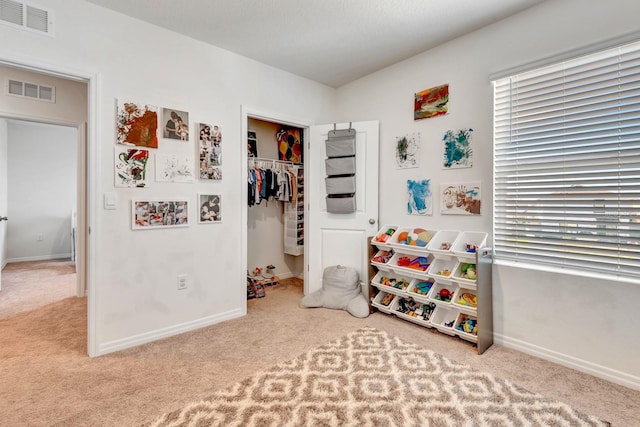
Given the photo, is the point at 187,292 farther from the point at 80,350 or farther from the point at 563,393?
the point at 563,393

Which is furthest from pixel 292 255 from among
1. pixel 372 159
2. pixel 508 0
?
pixel 508 0

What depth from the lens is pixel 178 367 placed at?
6.63 feet

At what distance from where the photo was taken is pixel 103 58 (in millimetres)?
2186

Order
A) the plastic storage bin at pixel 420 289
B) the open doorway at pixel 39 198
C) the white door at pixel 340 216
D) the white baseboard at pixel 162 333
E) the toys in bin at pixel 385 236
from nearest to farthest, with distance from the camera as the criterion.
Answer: the white baseboard at pixel 162 333 → the plastic storage bin at pixel 420 289 → the toys in bin at pixel 385 236 → the white door at pixel 340 216 → the open doorway at pixel 39 198

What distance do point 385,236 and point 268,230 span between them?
182 cm

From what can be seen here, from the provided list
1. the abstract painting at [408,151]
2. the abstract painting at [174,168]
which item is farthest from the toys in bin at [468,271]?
the abstract painting at [174,168]

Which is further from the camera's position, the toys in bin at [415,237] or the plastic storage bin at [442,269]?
the toys in bin at [415,237]

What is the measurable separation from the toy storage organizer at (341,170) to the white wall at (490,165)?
0.32 m

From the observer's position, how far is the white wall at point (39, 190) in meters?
5.34

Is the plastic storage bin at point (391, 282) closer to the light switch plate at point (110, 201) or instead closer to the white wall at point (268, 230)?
the white wall at point (268, 230)

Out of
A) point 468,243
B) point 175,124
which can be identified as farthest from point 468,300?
point 175,124

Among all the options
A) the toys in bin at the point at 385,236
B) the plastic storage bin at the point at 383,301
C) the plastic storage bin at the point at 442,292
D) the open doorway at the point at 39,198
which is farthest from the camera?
the open doorway at the point at 39,198

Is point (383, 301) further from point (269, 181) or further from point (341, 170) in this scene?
point (269, 181)

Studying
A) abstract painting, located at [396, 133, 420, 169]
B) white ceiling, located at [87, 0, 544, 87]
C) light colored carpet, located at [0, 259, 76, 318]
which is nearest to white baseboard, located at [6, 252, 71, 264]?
light colored carpet, located at [0, 259, 76, 318]
